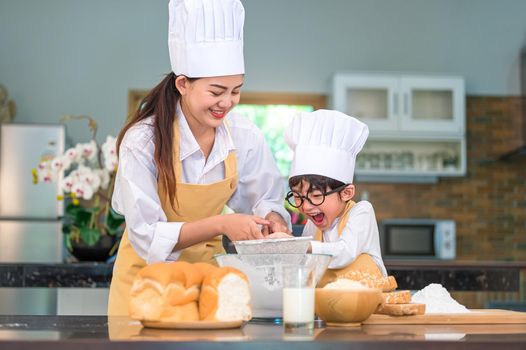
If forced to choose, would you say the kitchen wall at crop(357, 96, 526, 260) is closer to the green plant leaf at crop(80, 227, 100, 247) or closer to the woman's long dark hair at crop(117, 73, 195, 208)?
the green plant leaf at crop(80, 227, 100, 247)

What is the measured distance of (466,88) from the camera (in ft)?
24.0

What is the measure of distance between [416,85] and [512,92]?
0.97m

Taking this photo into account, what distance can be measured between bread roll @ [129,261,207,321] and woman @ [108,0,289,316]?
0.50 m

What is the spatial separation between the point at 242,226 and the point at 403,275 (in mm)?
1457

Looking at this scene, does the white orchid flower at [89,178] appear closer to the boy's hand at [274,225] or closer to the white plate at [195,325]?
the boy's hand at [274,225]

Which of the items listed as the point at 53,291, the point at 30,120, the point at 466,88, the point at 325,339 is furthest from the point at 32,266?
the point at 466,88

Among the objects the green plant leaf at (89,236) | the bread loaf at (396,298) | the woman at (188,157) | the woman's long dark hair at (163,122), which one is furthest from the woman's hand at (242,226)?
the green plant leaf at (89,236)

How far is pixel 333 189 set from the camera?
2.24 metres

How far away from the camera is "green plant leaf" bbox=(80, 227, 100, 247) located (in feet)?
11.4

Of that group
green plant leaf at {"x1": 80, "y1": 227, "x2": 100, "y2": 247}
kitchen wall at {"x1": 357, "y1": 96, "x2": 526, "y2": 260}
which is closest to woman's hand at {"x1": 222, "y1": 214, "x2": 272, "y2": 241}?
green plant leaf at {"x1": 80, "y1": 227, "x2": 100, "y2": 247}

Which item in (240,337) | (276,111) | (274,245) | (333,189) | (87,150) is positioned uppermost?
(276,111)

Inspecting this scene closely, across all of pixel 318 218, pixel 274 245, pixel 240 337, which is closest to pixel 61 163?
pixel 318 218

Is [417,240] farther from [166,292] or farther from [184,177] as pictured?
[166,292]

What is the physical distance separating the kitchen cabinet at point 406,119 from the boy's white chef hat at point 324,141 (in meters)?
4.66
